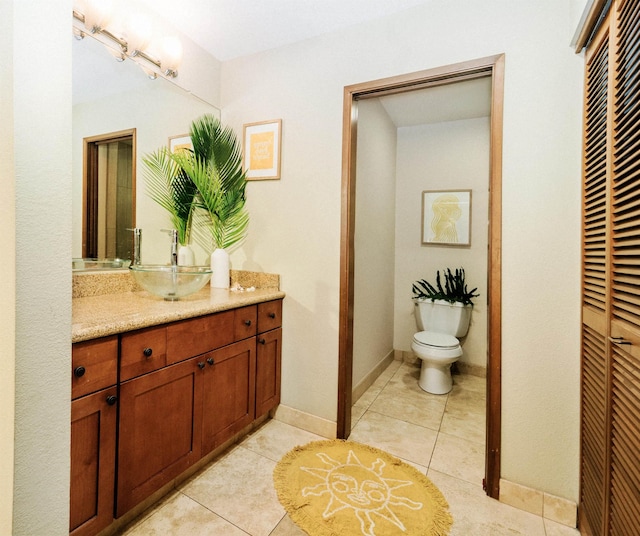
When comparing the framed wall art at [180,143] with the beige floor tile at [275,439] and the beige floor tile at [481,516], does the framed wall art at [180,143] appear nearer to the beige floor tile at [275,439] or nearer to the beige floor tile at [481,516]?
the beige floor tile at [275,439]

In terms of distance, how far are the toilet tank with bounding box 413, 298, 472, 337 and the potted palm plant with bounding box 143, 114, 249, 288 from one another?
1863mm

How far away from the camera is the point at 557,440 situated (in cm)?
140

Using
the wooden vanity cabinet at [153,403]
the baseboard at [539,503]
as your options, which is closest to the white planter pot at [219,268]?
the wooden vanity cabinet at [153,403]

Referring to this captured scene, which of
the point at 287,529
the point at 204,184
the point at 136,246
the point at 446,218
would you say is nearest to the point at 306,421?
the point at 287,529

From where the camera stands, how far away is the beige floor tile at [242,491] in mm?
1324

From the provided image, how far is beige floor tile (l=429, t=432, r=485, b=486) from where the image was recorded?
5.41ft

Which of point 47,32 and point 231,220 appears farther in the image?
point 231,220

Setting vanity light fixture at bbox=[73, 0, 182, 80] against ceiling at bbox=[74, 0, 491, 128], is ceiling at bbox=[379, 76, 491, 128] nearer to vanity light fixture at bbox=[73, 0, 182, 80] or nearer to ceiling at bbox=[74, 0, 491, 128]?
ceiling at bbox=[74, 0, 491, 128]

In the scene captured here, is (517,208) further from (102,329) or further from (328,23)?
(102,329)

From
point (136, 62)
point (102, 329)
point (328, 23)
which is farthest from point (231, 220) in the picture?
point (328, 23)

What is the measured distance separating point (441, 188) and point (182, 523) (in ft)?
10.5

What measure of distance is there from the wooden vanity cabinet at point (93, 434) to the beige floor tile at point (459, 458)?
5.02 ft

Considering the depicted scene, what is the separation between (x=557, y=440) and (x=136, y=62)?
2.90m

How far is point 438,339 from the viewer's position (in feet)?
8.49
